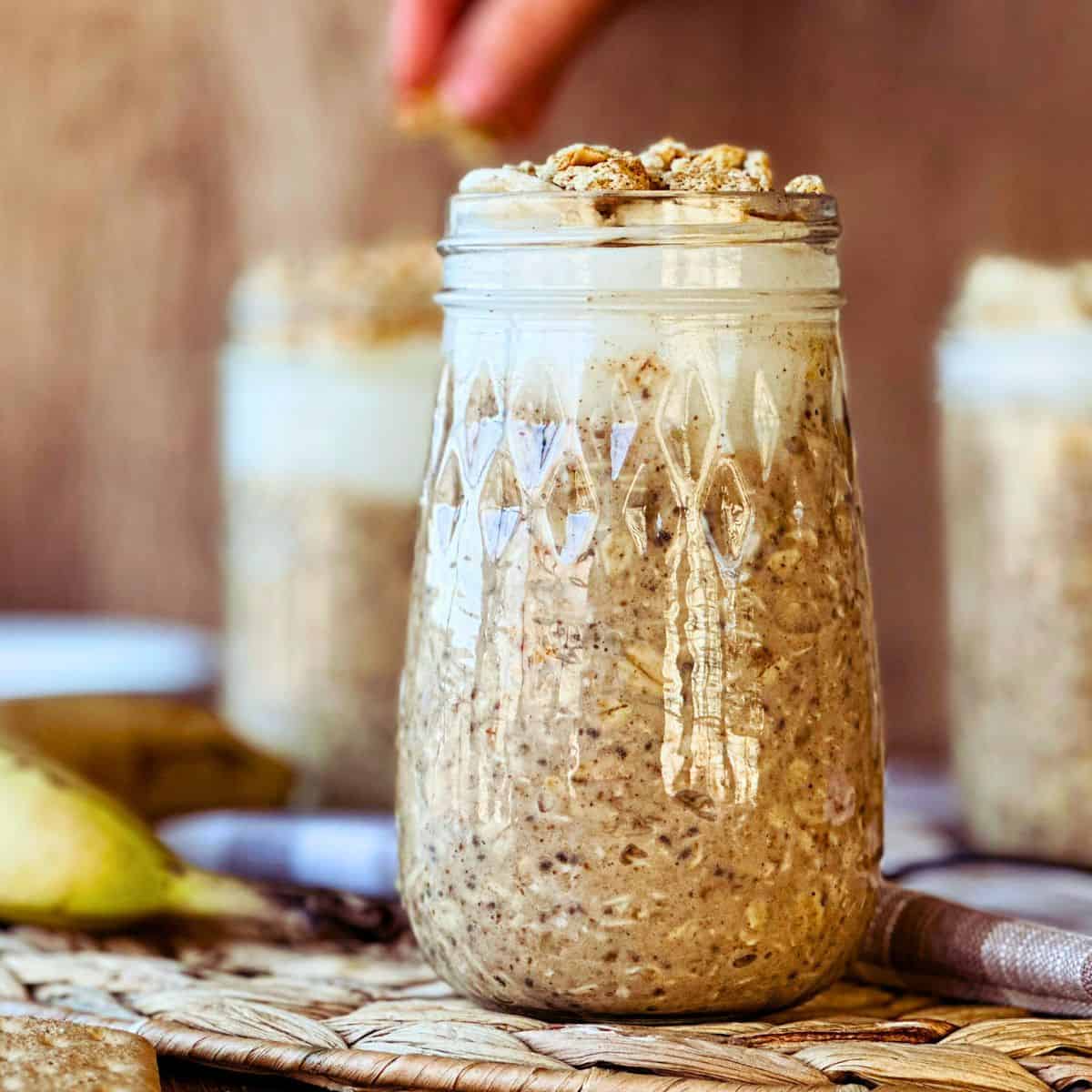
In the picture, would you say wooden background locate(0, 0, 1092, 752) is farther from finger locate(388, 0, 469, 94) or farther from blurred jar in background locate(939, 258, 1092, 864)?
blurred jar in background locate(939, 258, 1092, 864)

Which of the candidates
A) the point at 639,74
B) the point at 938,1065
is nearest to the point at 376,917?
the point at 938,1065

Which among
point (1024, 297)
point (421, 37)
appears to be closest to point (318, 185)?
point (421, 37)

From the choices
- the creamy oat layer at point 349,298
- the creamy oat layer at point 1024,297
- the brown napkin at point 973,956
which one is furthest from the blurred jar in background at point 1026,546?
the creamy oat layer at point 349,298

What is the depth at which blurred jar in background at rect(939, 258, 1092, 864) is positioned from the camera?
0.72 metres

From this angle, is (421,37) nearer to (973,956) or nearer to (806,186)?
(806,186)

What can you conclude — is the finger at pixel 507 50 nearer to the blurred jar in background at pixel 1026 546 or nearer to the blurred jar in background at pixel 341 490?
the blurred jar in background at pixel 341 490

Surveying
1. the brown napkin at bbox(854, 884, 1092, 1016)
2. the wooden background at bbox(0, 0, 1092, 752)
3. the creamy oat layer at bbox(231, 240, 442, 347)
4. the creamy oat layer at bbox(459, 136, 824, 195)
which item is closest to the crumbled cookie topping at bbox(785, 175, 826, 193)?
the creamy oat layer at bbox(459, 136, 824, 195)

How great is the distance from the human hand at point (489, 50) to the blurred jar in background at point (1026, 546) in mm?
314

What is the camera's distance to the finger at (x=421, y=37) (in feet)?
3.14

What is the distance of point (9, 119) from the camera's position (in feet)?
4.20

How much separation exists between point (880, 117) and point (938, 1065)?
0.82 m

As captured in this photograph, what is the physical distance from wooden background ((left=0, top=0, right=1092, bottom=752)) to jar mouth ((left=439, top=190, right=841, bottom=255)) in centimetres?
68

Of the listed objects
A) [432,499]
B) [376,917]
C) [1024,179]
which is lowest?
[376,917]

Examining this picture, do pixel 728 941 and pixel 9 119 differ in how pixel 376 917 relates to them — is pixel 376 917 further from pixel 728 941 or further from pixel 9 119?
pixel 9 119
